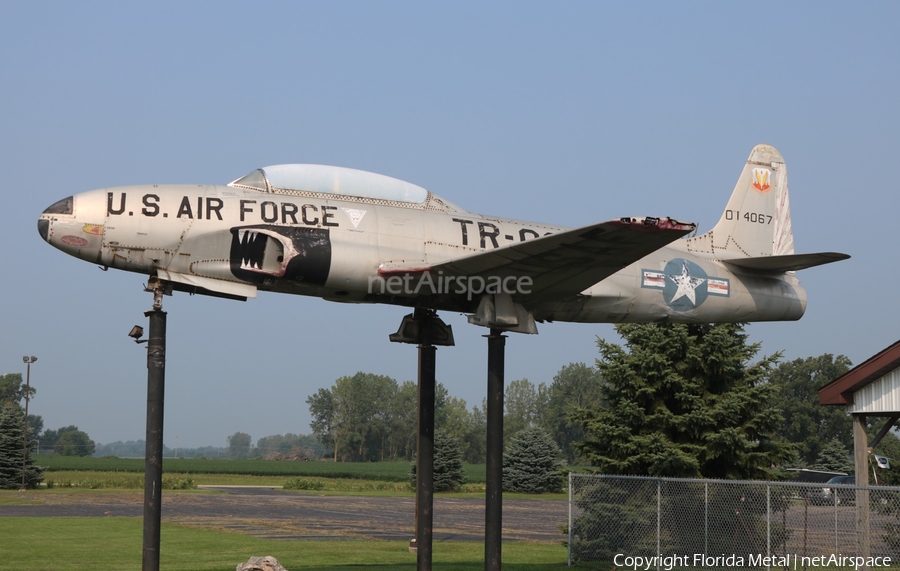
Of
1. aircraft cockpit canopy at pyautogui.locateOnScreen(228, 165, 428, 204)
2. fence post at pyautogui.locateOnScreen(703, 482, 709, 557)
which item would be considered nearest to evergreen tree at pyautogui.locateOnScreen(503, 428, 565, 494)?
fence post at pyautogui.locateOnScreen(703, 482, 709, 557)

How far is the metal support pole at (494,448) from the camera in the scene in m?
13.3

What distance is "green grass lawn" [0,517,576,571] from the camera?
60.3ft

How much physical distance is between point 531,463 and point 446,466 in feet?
17.7

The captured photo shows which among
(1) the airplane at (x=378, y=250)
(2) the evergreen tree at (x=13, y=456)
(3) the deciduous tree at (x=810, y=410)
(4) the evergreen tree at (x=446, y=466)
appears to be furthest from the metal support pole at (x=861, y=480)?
(3) the deciduous tree at (x=810, y=410)

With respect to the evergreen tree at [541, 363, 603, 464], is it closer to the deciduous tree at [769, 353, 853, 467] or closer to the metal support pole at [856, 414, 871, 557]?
the deciduous tree at [769, 353, 853, 467]

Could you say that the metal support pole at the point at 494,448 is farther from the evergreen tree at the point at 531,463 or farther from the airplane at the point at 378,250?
the evergreen tree at the point at 531,463

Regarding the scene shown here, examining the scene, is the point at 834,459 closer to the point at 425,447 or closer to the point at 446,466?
the point at 446,466

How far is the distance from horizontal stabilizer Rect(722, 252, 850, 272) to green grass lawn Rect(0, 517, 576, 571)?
7.42m

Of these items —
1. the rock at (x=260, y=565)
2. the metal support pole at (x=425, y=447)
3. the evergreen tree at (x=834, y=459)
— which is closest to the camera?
the rock at (x=260, y=565)

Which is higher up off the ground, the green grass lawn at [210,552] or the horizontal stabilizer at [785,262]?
the horizontal stabilizer at [785,262]

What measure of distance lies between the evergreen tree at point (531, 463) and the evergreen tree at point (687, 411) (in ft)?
91.9

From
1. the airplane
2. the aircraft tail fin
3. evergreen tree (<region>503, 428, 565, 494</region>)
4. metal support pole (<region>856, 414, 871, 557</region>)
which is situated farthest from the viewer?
evergreen tree (<region>503, 428, 565, 494</region>)

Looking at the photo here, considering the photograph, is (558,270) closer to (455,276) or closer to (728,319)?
(455,276)

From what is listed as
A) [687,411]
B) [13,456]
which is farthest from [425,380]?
[13,456]
